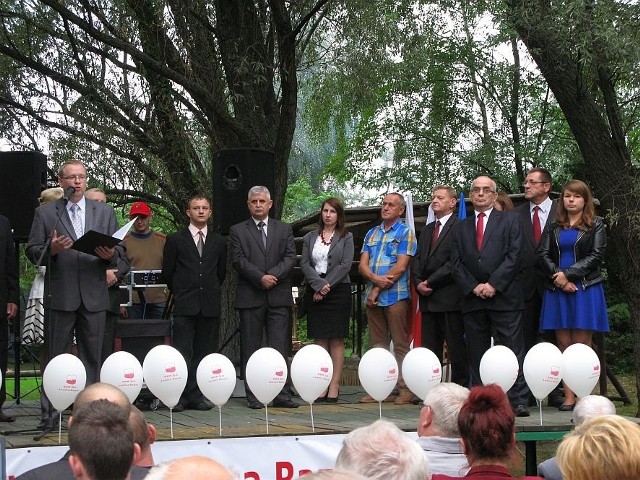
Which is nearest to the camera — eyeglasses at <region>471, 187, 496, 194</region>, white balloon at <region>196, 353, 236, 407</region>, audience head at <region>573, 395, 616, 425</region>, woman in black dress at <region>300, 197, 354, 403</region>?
audience head at <region>573, 395, 616, 425</region>

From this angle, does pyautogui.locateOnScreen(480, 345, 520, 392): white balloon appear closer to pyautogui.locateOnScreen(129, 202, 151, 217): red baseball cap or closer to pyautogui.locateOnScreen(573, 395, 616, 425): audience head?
pyautogui.locateOnScreen(573, 395, 616, 425): audience head

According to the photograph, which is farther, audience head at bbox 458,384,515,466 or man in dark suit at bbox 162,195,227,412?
man in dark suit at bbox 162,195,227,412

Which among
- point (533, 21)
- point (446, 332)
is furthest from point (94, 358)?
point (533, 21)

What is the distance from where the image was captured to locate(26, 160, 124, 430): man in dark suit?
7.42 m

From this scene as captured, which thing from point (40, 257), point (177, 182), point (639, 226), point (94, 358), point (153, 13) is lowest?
point (94, 358)

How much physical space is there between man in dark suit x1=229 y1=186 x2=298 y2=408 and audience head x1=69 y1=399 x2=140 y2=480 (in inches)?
215

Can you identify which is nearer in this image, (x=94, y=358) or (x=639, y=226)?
(x=94, y=358)

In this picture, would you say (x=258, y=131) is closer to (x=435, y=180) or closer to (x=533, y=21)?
(x=533, y=21)

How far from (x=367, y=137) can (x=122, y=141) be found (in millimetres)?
6926

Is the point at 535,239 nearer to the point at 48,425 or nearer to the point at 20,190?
the point at 48,425

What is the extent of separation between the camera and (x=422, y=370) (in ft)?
23.9

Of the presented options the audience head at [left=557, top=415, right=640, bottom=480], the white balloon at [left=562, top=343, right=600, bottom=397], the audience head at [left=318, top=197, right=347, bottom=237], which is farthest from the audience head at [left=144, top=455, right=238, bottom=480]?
the audience head at [left=318, top=197, right=347, bottom=237]

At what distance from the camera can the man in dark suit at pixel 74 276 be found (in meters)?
7.42

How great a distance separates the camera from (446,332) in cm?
863
